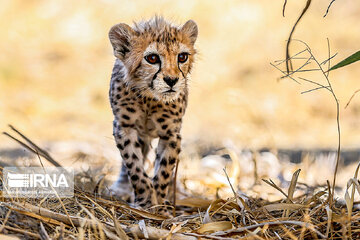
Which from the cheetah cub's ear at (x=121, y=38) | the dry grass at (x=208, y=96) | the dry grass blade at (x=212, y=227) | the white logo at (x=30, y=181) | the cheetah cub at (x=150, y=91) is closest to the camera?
the dry grass blade at (x=212, y=227)

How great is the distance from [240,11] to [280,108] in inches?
123

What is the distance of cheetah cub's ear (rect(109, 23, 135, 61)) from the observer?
367 centimetres

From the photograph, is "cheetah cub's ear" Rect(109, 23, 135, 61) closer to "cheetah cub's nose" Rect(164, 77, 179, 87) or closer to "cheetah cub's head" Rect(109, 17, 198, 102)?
"cheetah cub's head" Rect(109, 17, 198, 102)

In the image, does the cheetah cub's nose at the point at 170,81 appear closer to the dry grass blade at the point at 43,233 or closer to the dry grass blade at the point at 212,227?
the dry grass blade at the point at 212,227

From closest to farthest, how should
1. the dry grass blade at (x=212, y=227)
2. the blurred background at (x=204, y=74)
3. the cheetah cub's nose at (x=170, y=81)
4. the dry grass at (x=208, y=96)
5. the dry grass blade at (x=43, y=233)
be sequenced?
the dry grass blade at (x=43, y=233) < the dry grass blade at (x=212, y=227) < the cheetah cub's nose at (x=170, y=81) < the dry grass at (x=208, y=96) < the blurred background at (x=204, y=74)

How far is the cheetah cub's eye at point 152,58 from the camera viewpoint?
3.53 metres

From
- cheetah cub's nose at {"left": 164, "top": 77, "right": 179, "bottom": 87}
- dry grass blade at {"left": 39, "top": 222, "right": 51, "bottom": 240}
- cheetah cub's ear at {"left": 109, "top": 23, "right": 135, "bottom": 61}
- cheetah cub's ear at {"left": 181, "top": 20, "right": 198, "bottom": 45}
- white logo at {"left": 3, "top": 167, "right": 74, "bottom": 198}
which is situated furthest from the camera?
cheetah cub's ear at {"left": 181, "top": 20, "right": 198, "bottom": 45}

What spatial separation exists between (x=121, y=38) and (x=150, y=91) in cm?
46

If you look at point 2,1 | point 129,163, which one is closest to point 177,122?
point 129,163

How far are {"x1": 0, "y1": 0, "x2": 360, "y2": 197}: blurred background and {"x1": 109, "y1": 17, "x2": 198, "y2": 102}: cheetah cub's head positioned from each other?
8.70 feet

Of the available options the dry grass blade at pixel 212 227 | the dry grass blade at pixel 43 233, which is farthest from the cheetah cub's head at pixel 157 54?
the dry grass blade at pixel 43 233

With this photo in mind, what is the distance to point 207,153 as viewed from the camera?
21.0 ft

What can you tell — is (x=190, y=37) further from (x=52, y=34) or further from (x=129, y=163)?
(x=52, y=34)

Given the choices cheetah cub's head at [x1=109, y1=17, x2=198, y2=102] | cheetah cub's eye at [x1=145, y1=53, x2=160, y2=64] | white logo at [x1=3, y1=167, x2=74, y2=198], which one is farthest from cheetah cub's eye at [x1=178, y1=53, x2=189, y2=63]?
white logo at [x1=3, y1=167, x2=74, y2=198]
